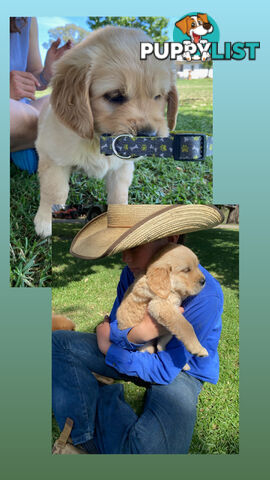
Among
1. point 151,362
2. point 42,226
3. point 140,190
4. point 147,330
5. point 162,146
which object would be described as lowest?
point 151,362

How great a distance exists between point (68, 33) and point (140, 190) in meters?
1.04

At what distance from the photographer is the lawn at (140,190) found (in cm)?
268

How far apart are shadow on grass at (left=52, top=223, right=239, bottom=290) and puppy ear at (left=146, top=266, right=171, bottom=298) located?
0.83ft

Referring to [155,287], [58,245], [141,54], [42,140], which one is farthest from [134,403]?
[141,54]

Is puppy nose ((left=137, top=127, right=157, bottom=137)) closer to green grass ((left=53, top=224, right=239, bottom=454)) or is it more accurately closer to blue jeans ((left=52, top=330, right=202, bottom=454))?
green grass ((left=53, top=224, right=239, bottom=454))

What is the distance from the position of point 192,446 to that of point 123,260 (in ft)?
3.59

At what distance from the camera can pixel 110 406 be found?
2441 mm

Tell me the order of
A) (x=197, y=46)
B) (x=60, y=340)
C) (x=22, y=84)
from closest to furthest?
(x=60, y=340) → (x=197, y=46) → (x=22, y=84)

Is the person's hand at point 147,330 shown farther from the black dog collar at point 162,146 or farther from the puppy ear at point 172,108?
the puppy ear at point 172,108

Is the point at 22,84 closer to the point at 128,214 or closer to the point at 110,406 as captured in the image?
the point at 128,214

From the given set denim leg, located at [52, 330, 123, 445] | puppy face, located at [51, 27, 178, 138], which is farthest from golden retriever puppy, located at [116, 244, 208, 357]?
puppy face, located at [51, 27, 178, 138]

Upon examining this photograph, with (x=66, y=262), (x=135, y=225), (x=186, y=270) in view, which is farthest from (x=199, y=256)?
(x=66, y=262)

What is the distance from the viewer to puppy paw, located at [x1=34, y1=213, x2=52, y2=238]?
9.34 feet

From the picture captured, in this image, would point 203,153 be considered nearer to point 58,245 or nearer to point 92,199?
point 92,199
